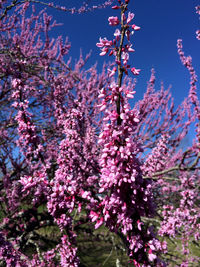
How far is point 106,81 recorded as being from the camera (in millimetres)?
8375

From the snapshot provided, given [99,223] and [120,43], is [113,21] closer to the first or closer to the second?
[120,43]

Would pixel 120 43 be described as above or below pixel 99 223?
above

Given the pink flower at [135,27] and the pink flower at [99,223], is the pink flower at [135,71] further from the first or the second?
the pink flower at [99,223]

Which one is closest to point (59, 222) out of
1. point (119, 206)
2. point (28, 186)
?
point (28, 186)

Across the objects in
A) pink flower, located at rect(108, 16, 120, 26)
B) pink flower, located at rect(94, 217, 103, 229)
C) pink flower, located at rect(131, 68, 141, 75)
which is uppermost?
pink flower, located at rect(108, 16, 120, 26)

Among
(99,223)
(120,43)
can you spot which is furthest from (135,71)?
(99,223)

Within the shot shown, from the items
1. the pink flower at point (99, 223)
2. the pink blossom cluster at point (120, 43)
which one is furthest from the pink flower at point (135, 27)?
the pink flower at point (99, 223)

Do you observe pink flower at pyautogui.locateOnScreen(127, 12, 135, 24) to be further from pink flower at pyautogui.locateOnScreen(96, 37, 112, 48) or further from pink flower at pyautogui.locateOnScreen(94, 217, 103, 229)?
pink flower at pyautogui.locateOnScreen(94, 217, 103, 229)

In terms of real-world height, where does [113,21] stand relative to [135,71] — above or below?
above

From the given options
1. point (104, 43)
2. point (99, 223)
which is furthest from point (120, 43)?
point (99, 223)

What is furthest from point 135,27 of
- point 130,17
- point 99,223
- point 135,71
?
point 99,223

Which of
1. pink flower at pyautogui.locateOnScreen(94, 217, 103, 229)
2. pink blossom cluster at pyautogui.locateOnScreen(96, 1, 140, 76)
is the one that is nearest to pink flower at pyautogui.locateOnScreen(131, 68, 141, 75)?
pink blossom cluster at pyautogui.locateOnScreen(96, 1, 140, 76)

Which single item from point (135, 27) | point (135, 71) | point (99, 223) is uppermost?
point (135, 27)

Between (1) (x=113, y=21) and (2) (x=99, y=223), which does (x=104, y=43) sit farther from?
(2) (x=99, y=223)
